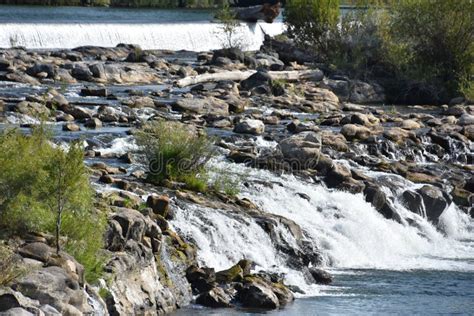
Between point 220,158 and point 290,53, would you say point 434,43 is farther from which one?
point 220,158

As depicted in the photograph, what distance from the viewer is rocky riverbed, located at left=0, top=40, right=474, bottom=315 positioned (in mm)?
15656

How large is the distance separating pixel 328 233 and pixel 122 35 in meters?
35.3

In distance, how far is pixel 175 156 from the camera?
2131 cm

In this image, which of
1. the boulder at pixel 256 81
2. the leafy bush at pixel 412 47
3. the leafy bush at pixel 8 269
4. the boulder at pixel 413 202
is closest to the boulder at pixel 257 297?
the leafy bush at pixel 8 269

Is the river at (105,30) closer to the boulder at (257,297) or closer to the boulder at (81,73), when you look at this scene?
the boulder at (81,73)

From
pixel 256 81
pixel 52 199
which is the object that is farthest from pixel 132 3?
pixel 52 199

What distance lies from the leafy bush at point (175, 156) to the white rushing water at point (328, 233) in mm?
1353

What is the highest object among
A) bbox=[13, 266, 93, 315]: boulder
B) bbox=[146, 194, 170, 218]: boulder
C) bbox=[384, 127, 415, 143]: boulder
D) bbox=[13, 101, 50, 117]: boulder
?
bbox=[13, 266, 93, 315]: boulder

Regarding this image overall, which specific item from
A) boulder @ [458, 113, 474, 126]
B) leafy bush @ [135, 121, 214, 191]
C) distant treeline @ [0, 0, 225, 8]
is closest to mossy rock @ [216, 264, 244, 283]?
leafy bush @ [135, 121, 214, 191]

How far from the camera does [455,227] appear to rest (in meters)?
25.4

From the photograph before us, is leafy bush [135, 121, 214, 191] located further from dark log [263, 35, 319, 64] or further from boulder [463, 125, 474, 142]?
dark log [263, 35, 319, 64]

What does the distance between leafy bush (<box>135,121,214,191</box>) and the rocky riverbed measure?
351 mm

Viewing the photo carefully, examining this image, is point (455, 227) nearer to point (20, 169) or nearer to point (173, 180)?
point (173, 180)

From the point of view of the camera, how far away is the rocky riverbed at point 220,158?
51.4 ft
